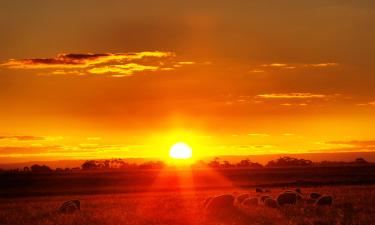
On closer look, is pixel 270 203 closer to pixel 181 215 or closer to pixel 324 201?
pixel 324 201

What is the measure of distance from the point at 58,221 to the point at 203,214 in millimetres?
6942

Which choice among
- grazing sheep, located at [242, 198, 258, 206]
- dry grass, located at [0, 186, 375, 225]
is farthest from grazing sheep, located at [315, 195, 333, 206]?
grazing sheep, located at [242, 198, 258, 206]

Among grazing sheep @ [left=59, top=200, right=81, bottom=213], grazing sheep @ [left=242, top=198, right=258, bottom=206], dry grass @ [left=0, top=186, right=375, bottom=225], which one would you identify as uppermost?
grazing sheep @ [left=59, top=200, right=81, bottom=213]

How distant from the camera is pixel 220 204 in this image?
30516 millimetres

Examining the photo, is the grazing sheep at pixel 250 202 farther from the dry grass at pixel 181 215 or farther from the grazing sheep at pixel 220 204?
the grazing sheep at pixel 220 204

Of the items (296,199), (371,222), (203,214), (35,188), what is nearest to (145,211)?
(203,214)

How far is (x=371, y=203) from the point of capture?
109ft

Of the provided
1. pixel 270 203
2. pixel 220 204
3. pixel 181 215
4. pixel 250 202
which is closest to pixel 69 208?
pixel 181 215

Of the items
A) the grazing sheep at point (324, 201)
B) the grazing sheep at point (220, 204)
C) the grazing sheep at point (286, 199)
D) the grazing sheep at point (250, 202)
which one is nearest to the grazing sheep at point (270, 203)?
the grazing sheep at point (250, 202)

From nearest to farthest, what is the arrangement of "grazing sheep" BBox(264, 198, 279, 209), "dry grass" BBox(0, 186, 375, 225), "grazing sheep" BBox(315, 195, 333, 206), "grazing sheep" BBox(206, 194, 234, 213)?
"dry grass" BBox(0, 186, 375, 225)
"grazing sheep" BBox(206, 194, 234, 213)
"grazing sheep" BBox(264, 198, 279, 209)
"grazing sheep" BBox(315, 195, 333, 206)

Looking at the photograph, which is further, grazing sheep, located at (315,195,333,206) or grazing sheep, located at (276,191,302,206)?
grazing sheep, located at (276,191,302,206)

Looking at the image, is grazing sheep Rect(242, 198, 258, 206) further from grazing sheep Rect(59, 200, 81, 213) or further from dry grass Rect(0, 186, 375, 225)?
grazing sheep Rect(59, 200, 81, 213)

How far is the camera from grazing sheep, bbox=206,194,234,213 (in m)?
30.1

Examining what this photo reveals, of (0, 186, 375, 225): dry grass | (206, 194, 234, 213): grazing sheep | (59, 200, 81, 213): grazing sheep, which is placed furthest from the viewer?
(59, 200, 81, 213): grazing sheep
